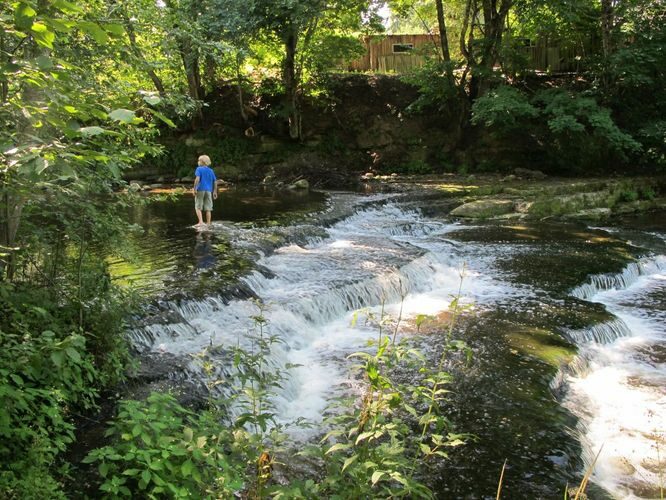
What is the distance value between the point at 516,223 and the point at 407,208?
10.1 feet

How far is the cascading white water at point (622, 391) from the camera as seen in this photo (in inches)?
202

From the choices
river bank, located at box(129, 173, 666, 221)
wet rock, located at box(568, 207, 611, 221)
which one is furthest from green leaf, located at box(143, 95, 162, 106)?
wet rock, located at box(568, 207, 611, 221)

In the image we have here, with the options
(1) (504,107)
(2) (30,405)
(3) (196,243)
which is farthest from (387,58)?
(2) (30,405)

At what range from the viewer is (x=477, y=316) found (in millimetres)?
8484

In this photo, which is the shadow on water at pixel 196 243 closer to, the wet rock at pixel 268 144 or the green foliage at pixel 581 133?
the wet rock at pixel 268 144

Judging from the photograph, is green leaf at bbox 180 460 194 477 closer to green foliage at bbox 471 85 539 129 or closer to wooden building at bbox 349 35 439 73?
green foliage at bbox 471 85 539 129

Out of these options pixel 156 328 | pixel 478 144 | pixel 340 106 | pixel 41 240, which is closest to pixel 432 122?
pixel 478 144

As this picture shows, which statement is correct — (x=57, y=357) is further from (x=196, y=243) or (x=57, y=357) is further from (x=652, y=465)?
(x=196, y=243)

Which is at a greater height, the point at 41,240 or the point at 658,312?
the point at 41,240

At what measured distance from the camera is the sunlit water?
5250 millimetres

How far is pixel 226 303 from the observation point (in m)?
8.10

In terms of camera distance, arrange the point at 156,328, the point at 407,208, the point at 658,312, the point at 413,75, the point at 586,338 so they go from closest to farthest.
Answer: the point at 156,328
the point at 586,338
the point at 658,312
the point at 407,208
the point at 413,75

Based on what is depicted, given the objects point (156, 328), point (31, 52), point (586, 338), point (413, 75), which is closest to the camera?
point (31, 52)

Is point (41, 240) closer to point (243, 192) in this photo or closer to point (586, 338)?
point (586, 338)
